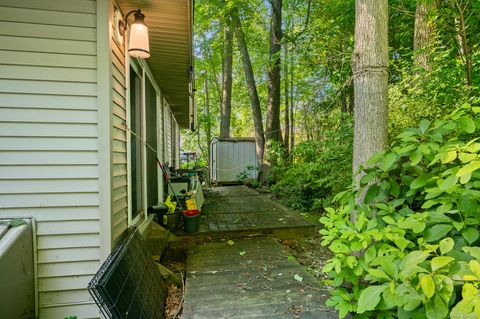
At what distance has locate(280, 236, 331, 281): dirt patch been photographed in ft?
10.1

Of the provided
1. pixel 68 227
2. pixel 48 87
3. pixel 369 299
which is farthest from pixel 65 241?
pixel 369 299

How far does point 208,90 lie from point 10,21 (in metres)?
18.2

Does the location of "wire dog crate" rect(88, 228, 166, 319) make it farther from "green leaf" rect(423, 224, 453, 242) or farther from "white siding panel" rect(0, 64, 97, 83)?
"green leaf" rect(423, 224, 453, 242)

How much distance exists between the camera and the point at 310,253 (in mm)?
3586

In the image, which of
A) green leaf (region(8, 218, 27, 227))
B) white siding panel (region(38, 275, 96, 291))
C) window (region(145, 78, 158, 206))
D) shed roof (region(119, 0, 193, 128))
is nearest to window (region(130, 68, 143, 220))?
window (region(145, 78, 158, 206))

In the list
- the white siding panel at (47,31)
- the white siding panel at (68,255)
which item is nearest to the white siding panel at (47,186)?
the white siding panel at (68,255)

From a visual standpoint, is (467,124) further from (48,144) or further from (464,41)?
(48,144)

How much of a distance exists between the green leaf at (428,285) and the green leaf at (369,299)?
0.18 m

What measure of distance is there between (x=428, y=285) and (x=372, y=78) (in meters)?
1.58

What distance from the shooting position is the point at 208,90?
19.8 m

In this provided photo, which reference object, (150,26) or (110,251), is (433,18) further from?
(110,251)

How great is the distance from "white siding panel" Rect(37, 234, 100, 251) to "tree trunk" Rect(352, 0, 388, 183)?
2.11 m

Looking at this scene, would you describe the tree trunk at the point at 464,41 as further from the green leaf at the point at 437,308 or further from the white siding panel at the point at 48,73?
the white siding panel at the point at 48,73

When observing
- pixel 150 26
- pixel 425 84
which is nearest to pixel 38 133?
pixel 150 26
